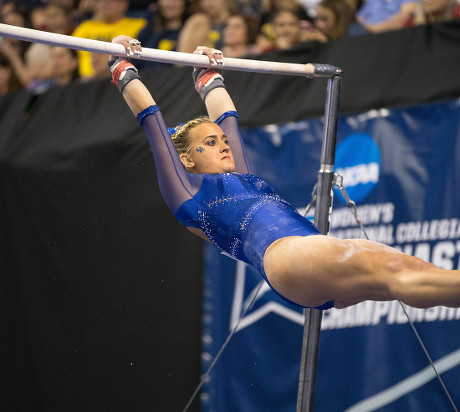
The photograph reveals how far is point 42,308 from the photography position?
5078mm

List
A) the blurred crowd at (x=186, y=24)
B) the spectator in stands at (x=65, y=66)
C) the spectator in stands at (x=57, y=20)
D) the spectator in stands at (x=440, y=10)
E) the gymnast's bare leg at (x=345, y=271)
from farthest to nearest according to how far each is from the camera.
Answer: the spectator in stands at (x=57, y=20) → the spectator in stands at (x=65, y=66) → the blurred crowd at (x=186, y=24) → the spectator in stands at (x=440, y=10) → the gymnast's bare leg at (x=345, y=271)

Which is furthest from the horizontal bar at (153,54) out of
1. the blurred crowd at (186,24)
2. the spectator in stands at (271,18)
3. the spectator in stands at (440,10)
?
the spectator in stands at (271,18)

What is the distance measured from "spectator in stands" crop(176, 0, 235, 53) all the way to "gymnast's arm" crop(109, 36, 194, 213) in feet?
Answer: 6.45

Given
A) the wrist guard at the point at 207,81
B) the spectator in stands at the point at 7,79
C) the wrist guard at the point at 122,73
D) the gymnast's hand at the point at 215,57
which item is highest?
the spectator in stands at the point at 7,79

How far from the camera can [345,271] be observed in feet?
8.06

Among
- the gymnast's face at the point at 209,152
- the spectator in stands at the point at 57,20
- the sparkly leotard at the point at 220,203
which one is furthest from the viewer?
the spectator in stands at the point at 57,20

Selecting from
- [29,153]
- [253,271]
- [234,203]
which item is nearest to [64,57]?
Result: [29,153]

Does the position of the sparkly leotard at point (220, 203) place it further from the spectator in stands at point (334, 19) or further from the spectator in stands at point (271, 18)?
the spectator in stands at point (271, 18)

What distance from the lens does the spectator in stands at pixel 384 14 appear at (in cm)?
430

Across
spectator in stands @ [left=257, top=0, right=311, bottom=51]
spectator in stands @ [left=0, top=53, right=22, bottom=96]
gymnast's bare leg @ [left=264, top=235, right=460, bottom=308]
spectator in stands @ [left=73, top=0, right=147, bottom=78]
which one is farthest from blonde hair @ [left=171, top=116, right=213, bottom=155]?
spectator in stands @ [left=0, top=53, right=22, bottom=96]

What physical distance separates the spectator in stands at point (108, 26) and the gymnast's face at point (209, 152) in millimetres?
Answer: 2405

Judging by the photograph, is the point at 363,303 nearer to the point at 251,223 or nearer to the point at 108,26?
the point at 251,223

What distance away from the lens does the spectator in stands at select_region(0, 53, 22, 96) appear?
19.6ft

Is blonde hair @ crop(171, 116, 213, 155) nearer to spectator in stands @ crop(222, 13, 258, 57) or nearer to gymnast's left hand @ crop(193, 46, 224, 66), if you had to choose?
gymnast's left hand @ crop(193, 46, 224, 66)
